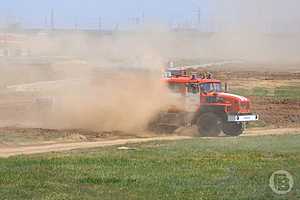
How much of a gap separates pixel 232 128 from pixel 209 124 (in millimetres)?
1007

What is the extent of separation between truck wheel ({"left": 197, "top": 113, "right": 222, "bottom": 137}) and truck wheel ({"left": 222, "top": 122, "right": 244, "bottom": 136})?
360mm

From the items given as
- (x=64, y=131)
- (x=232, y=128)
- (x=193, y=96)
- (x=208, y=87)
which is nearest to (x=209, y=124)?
(x=232, y=128)

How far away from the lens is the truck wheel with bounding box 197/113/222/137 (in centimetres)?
2805

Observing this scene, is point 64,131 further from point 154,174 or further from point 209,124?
point 154,174

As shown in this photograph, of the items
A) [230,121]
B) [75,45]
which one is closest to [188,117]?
[230,121]

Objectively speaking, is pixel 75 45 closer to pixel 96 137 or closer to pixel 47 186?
pixel 96 137

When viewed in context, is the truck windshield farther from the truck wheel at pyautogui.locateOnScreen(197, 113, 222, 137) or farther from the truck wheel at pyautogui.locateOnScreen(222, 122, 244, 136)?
the truck wheel at pyautogui.locateOnScreen(222, 122, 244, 136)

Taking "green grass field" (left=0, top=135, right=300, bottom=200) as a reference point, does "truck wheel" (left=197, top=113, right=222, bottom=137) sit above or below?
below

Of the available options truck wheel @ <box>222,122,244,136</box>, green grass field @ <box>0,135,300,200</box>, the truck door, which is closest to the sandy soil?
truck wheel @ <box>222,122,244,136</box>

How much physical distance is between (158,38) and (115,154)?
62.4 feet

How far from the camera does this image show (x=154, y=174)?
14.1 meters

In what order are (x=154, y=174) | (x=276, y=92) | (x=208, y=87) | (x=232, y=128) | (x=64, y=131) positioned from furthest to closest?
1. (x=276, y=92)
2. (x=232, y=128)
3. (x=208, y=87)
4. (x=64, y=131)
5. (x=154, y=174)

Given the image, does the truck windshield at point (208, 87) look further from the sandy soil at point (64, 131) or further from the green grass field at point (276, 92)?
the green grass field at point (276, 92)

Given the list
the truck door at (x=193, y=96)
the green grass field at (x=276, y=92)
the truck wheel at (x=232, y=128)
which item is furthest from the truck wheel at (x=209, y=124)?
the green grass field at (x=276, y=92)
